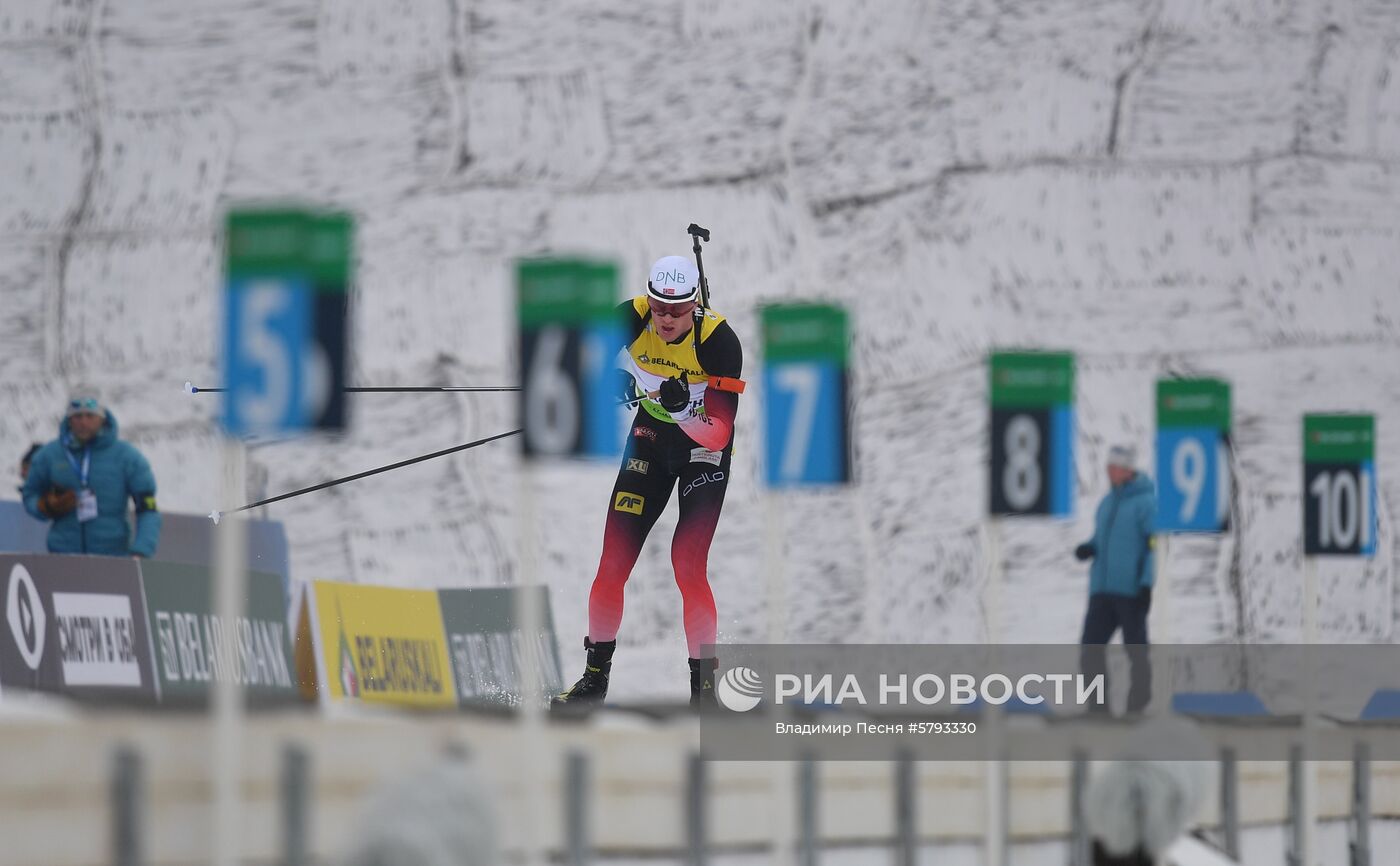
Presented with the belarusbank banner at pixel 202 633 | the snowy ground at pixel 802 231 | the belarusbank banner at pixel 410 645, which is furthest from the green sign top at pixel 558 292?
the snowy ground at pixel 802 231

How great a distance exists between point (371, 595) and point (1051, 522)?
747 cm

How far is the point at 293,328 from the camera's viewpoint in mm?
4160

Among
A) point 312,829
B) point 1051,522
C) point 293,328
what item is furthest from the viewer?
point 1051,522

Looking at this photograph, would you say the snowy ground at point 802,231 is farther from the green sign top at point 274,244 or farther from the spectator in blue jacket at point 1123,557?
the green sign top at point 274,244

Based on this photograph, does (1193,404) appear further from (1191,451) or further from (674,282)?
(674,282)

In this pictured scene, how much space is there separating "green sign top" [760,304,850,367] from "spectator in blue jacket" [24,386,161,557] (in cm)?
366

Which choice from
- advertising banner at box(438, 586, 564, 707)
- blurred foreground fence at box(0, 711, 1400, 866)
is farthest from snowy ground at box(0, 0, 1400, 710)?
blurred foreground fence at box(0, 711, 1400, 866)

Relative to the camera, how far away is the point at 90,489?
28.6 feet

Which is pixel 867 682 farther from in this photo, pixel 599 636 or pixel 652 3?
pixel 652 3

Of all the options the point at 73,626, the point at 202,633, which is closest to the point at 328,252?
the point at 73,626

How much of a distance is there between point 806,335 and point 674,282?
1.01 m

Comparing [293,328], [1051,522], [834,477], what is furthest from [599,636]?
[1051,522]

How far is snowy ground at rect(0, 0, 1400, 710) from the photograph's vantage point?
15453 mm

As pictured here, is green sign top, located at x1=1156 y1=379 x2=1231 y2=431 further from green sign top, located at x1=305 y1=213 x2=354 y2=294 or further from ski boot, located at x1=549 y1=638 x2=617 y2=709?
green sign top, located at x1=305 y1=213 x2=354 y2=294
